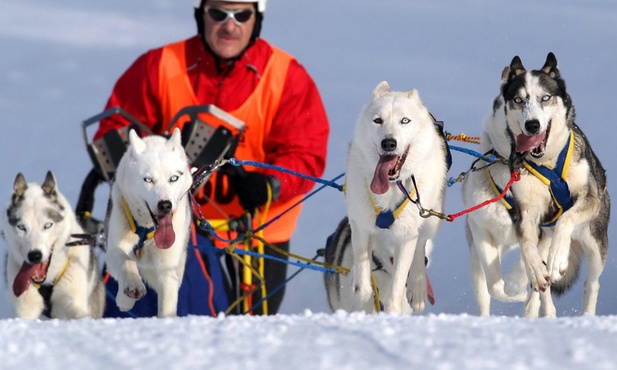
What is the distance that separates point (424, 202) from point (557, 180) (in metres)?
0.60

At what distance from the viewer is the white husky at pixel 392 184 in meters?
4.59

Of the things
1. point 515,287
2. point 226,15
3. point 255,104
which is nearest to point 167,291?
point 515,287

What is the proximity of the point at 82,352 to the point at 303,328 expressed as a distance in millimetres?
647

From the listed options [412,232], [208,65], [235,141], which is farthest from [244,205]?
[412,232]

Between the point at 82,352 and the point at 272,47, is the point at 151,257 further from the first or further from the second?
the point at 272,47

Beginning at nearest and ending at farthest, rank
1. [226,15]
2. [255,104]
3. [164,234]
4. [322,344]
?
1. [322,344]
2. [164,234]
3. [226,15]
4. [255,104]

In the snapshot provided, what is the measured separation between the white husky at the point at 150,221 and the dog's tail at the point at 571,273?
5.79 feet

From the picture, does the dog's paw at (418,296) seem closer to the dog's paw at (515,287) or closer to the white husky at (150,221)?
the dog's paw at (515,287)

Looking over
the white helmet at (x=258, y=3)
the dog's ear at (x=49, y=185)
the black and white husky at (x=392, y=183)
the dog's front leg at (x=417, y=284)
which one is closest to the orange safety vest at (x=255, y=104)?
the white helmet at (x=258, y=3)

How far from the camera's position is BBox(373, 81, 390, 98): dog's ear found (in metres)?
4.76

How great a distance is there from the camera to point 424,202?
4.75 meters

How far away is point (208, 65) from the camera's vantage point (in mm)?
6797

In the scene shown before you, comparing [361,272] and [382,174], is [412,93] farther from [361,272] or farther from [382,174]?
[361,272]

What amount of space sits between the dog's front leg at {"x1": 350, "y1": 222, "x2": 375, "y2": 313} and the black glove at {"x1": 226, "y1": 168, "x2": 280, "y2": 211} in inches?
55.6
